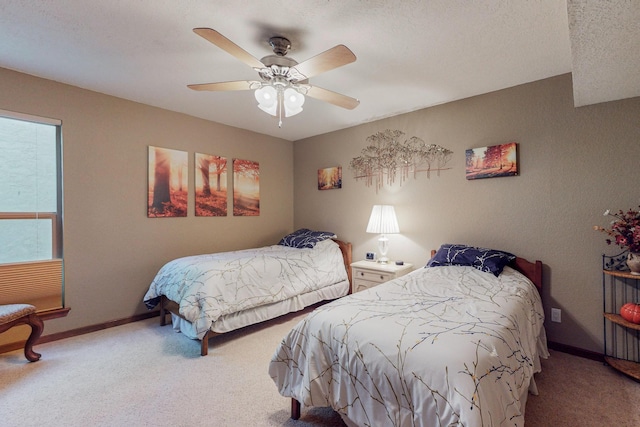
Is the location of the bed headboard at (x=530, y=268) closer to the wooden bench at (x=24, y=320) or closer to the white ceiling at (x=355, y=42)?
the white ceiling at (x=355, y=42)

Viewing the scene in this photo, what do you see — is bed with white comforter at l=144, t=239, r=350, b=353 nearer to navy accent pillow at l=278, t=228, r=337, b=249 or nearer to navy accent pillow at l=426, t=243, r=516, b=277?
navy accent pillow at l=278, t=228, r=337, b=249

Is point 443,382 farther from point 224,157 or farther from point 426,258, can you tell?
point 224,157

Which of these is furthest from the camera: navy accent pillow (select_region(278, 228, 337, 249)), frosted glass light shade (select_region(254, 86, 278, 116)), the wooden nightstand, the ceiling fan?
navy accent pillow (select_region(278, 228, 337, 249))

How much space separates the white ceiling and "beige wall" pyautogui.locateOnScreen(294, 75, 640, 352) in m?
0.22

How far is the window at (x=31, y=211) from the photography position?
2678mm

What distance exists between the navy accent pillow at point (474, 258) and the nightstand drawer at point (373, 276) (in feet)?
1.76

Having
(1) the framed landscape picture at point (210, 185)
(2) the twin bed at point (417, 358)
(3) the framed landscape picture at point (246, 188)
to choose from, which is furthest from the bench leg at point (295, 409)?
(3) the framed landscape picture at point (246, 188)

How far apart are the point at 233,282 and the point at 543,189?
9.98ft

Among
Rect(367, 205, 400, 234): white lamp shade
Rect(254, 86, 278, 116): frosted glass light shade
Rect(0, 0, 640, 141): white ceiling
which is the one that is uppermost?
Rect(0, 0, 640, 141): white ceiling

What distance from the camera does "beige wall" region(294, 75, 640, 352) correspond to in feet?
8.01

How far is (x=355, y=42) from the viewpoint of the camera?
2.16 m

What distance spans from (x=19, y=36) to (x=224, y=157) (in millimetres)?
2248

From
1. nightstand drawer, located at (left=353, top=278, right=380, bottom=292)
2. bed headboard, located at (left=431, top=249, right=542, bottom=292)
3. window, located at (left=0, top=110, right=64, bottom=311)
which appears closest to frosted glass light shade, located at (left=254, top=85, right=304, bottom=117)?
nightstand drawer, located at (left=353, top=278, right=380, bottom=292)

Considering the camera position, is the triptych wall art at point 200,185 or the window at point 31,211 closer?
the window at point 31,211
